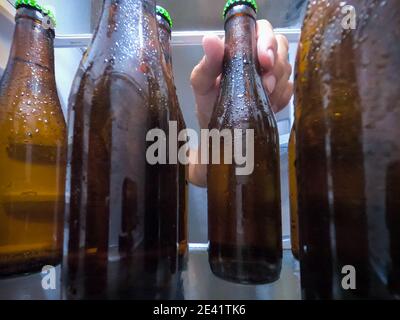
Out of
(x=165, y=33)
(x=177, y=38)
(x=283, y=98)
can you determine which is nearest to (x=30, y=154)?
(x=165, y=33)

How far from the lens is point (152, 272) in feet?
0.75

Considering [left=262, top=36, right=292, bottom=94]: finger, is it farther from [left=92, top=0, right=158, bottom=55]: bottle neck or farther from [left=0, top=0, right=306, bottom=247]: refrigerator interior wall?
[left=92, top=0, right=158, bottom=55]: bottle neck

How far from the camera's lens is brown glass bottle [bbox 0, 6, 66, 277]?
1.13 ft

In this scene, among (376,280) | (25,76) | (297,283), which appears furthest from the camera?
(25,76)

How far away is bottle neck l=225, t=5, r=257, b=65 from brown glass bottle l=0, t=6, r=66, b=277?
0.26m

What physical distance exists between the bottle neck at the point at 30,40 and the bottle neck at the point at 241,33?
26cm

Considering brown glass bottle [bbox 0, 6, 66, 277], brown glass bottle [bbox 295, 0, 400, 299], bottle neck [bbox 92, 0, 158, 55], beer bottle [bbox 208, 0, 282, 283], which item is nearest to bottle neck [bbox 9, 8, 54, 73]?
brown glass bottle [bbox 0, 6, 66, 277]

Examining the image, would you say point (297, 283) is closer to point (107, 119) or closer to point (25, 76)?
point (107, 119)

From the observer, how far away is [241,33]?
403mm

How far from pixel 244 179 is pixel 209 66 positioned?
0.24 meters

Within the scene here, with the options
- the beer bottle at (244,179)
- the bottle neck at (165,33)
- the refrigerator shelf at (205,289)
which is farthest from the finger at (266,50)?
the refrigerator shelf at (205,289)

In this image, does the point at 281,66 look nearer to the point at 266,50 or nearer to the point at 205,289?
the point at 266,50
